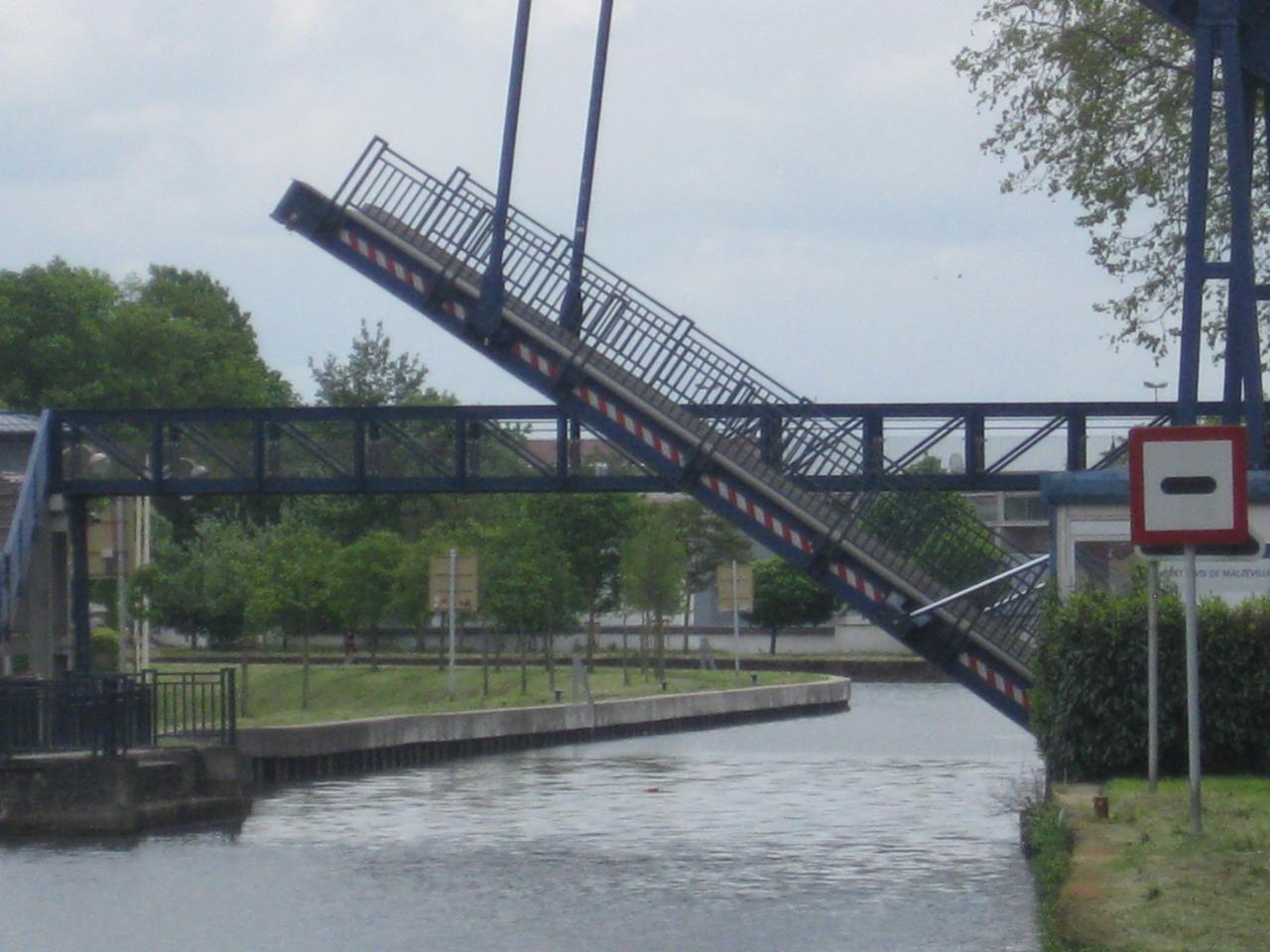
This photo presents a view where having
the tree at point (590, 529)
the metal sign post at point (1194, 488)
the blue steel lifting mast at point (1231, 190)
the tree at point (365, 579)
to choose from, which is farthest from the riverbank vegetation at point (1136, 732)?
the tree at point (590, 529)

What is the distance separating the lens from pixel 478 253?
2397 cm

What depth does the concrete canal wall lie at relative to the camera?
28.4 metres

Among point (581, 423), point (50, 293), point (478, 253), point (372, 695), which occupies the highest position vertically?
point (50, 293)

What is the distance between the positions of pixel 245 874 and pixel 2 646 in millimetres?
12714

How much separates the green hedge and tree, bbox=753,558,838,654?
193 ft

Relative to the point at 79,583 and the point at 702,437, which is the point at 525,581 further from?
the point at 702,437

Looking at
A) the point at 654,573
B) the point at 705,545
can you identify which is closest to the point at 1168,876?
the point at 654,573

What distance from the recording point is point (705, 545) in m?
60.8

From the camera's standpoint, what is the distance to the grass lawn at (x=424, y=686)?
41094mm

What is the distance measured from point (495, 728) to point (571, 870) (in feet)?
58.6

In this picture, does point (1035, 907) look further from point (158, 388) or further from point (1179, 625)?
point (158, 388)

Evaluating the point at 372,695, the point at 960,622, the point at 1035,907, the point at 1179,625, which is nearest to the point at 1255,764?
the point at 1179,625

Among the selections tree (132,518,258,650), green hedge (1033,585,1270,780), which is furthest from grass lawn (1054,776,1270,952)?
tree (132,518,258,650)

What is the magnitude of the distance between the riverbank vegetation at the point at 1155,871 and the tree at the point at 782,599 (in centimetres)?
6042
